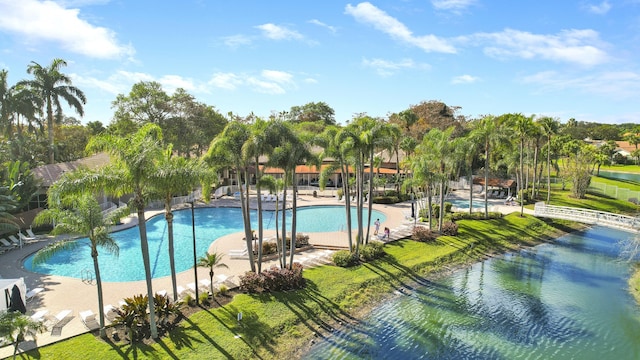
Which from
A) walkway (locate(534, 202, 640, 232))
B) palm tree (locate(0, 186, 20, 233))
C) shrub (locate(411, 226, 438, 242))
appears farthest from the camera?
shrub (locate(411, 226, 438, 242))

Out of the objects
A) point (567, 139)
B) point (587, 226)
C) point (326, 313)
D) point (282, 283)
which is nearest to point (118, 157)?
point (282, 283)

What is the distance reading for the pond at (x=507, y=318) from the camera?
14.7m

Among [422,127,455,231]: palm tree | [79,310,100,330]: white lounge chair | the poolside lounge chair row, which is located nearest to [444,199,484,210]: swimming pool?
[422,127,455,231]: palm tree

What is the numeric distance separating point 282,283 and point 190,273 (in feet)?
18.1

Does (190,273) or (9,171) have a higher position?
(9,171)

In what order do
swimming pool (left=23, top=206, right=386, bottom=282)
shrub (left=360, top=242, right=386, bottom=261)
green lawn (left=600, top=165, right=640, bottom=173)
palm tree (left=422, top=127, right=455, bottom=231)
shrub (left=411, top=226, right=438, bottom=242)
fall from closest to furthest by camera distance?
swimming pool (left=23, top=206, right=386, bottom=282) < shrub (left=360, top=242, right=386, bottom=261) < shrub (left=411, top=226, right=438, bottom=242) < palm tree (left=422, top=127, right=455, bottom=231) < green lawn (left=600, top=165, right=640, bottom=173)

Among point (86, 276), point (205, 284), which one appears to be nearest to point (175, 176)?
point (205, 284)

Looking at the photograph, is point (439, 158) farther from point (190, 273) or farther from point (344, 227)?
point (190, 273)

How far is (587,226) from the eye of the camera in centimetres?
3434

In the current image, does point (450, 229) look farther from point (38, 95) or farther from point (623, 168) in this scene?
point (623, 168)

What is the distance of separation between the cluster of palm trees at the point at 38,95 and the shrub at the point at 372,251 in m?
31.9

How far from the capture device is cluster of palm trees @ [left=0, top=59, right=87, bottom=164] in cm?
3403

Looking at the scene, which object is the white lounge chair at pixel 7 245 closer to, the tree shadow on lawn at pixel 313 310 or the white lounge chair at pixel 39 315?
the white lounge chair at pixel 39 315

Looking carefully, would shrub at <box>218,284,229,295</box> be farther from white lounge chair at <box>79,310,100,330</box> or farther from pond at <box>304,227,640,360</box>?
pond at <box>304,227,640,360</box>
